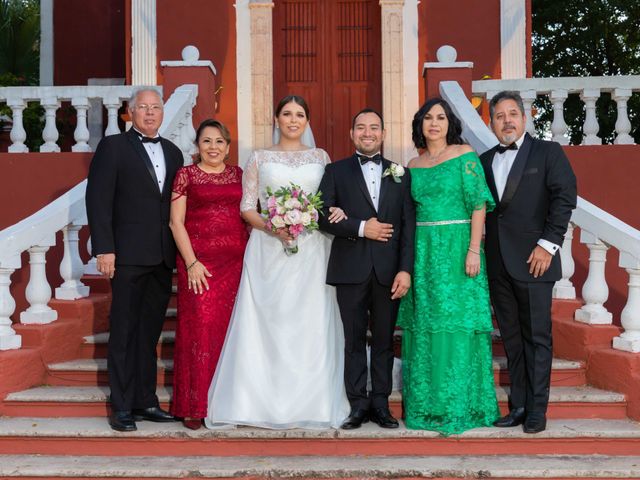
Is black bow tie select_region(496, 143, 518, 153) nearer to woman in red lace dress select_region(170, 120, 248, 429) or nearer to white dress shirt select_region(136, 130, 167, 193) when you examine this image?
woman in red lace dress select_region(170, 120, 248, 429)

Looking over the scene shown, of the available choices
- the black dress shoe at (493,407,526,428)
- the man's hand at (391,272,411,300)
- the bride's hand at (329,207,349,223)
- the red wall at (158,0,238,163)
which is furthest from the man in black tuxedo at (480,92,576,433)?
the red wall at (158,0,238,163)

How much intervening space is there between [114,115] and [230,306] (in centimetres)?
341

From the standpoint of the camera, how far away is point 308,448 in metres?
4.03

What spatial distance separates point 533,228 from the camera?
4.04 metres

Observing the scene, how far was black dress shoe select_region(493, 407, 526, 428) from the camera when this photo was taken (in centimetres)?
409

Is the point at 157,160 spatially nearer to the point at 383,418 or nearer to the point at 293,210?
the point at 293,210

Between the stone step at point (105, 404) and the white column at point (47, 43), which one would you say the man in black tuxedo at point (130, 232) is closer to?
the stone step at point (105, 404)

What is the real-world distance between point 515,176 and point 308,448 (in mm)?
1990

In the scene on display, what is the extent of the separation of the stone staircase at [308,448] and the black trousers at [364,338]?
22cm

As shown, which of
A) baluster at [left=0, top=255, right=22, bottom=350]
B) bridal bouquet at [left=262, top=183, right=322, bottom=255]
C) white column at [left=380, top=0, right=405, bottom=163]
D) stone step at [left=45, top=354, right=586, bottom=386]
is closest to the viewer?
bridal bouquet at [left=262, top=183, right=322, bottom=255]

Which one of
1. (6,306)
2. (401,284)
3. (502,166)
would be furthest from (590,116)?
(6,306)

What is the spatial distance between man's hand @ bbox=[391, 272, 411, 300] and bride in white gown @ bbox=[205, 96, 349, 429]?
0.43 m

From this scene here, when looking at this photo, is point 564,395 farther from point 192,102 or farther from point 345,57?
point 345,57

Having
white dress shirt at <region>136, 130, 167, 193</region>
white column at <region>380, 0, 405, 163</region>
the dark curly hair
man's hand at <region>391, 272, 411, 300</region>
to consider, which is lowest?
man's hand at <region>391, 272, 411, 300</region>
